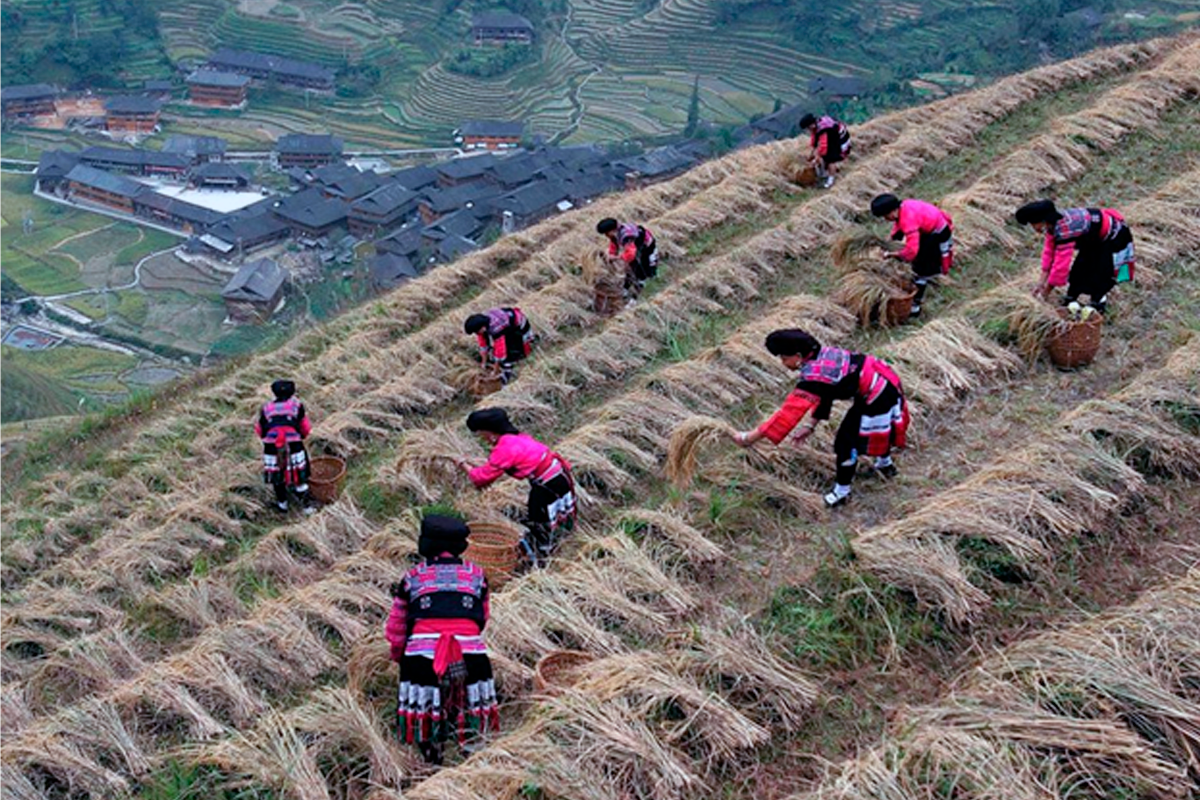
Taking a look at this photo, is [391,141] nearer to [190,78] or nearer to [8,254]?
[190,78]

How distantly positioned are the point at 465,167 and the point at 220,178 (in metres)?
8.83

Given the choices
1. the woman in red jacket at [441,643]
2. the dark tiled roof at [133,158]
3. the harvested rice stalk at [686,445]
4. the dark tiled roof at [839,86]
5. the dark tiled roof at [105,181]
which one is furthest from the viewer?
the dark tiled roof at [133,158]

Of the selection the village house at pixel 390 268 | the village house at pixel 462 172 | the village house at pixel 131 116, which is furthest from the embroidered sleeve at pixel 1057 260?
the village house at pixel 131 116

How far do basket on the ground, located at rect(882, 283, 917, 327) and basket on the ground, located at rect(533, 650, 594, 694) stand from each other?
12.8 feet

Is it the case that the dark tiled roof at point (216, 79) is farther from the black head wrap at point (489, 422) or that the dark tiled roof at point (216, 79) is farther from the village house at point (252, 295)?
the black head wrap at point (489, 422)

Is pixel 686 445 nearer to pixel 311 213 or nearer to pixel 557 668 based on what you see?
pixel 557 668

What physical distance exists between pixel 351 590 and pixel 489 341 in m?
2.89

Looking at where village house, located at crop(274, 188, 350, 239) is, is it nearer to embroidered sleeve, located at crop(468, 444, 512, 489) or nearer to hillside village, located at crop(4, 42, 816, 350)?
hillside village, located at crop(4, 42, 816, 350)

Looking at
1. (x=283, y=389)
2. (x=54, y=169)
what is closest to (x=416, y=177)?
(x=54, y=169)

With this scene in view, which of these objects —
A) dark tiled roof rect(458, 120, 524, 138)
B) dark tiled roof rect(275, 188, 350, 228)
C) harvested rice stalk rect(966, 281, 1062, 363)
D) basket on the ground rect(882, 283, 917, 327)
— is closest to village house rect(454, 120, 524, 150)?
dark tiled roof rect(458, 120, 524, 138)

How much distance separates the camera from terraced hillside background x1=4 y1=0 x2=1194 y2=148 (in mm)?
41469

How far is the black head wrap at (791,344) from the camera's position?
4.46m

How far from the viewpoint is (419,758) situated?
3.87 metres

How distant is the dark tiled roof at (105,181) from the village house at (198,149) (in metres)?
3.02
